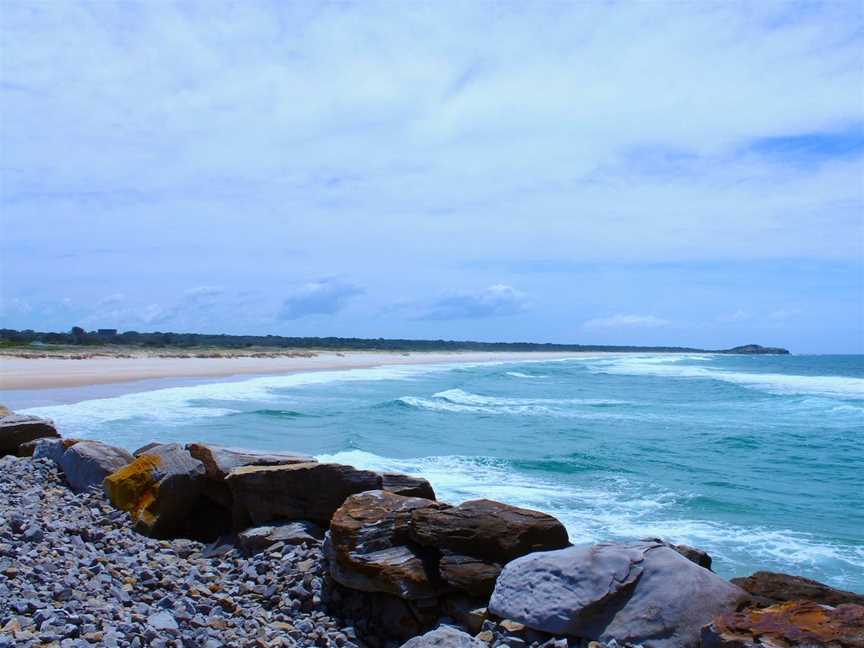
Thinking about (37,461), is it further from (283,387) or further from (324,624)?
(283,387)

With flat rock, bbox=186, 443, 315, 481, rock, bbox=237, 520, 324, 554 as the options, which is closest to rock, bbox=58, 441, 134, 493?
flat rock, bbox=186, 443, 315, 481

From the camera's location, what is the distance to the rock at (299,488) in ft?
25.5

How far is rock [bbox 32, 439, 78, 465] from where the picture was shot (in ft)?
33.8

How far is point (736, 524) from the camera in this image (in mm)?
11727

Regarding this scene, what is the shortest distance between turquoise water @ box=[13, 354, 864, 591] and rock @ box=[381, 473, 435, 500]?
315 cm

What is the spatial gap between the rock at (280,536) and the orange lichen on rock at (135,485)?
146cm

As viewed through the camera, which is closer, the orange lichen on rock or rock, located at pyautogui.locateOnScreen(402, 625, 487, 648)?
rock, located at pyautogui.locateOnScreen(402, 625, 487, 648)

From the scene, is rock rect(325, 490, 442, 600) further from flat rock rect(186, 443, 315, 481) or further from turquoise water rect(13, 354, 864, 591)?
turquoise water rect(13, 354, 864, 591)

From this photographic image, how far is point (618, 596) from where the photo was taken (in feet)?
17.6

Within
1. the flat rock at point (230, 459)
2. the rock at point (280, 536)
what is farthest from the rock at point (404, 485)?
the flat rock at point (230, 459)

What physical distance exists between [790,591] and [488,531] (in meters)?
2.23

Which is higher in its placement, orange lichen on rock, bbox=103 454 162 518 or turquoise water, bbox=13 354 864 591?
orange lichen on rock, bbox=103 454 162 518

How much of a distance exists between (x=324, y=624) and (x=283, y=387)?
30.6 m

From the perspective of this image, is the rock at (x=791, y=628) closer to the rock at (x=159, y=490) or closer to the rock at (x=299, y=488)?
the rock at (x=299, y=488)
